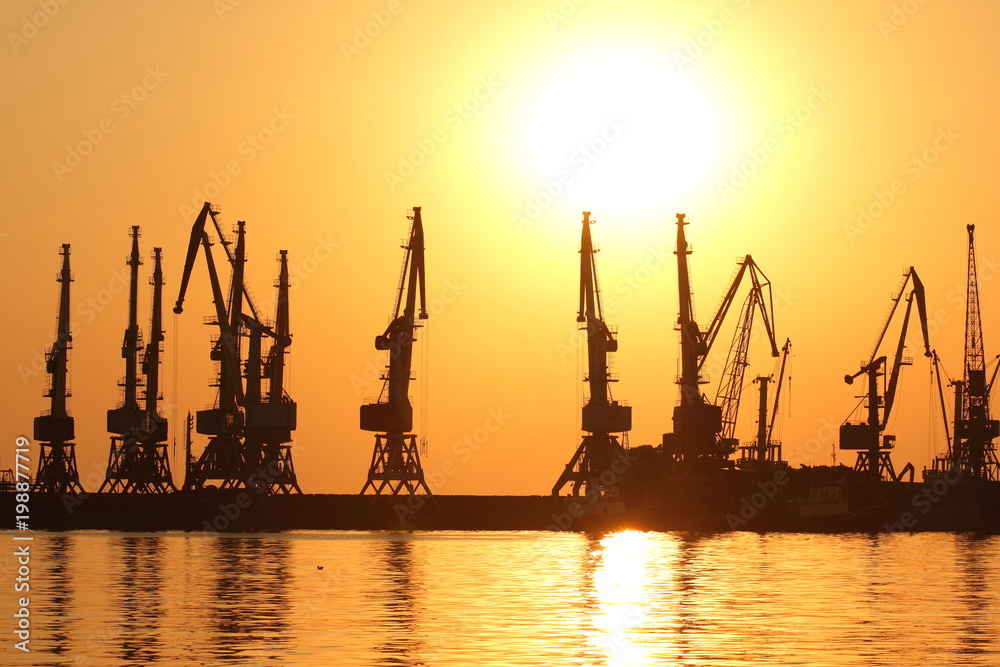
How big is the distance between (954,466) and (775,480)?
1057 inches

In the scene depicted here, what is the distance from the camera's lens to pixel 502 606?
62281 millimetres

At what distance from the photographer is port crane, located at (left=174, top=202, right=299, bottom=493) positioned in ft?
481

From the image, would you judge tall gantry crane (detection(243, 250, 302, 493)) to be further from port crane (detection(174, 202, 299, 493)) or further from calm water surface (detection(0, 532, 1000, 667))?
calm water surface (detection(0, 532, 1000, 667))

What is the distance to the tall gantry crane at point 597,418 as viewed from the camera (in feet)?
492

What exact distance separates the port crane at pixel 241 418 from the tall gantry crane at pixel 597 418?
1073 inches

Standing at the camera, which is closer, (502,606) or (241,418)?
(502,606)

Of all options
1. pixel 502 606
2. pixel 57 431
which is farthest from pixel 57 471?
pixel 502 606

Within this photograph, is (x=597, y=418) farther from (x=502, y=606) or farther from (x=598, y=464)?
(x=502, y=606)

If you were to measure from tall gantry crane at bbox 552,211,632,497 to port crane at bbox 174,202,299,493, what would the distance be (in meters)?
27.3

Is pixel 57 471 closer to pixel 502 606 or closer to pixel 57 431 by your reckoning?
pixel 57 431

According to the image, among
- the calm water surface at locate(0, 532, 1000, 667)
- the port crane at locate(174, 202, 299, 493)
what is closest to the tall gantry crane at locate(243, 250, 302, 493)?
the port crane at locate(174, 202, 299, 493)

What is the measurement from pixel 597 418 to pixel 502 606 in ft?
288

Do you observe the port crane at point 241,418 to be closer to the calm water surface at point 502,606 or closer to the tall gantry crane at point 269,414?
the tall gantry crane at point 269,414

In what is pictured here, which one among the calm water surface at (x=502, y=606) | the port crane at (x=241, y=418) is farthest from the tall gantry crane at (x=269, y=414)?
the calm water surface at (x=502, y=606)
